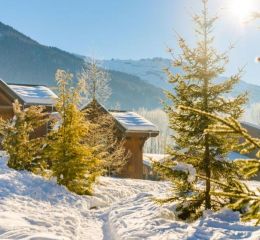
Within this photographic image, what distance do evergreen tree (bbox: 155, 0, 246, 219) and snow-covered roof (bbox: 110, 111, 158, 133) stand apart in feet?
65.7

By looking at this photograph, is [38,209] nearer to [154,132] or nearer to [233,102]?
[233,102]

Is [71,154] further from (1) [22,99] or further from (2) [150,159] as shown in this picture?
(1) [22,99]

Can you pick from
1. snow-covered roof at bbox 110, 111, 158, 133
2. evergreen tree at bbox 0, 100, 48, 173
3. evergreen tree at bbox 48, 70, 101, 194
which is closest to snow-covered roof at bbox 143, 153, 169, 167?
evergreen tree at bbox 48, 70, 101, 194

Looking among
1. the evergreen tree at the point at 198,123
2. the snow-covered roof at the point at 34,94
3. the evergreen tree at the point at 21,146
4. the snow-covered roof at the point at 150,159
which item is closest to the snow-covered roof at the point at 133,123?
the snow-covered roof at the point at 150,159

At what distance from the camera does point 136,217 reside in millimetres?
11570

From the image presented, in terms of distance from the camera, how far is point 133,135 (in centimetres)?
3291

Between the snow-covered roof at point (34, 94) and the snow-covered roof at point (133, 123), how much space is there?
6.00 meters

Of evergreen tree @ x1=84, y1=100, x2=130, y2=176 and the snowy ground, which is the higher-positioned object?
evergreen tree @ x1=84, y1=100, x2=130, y2=176

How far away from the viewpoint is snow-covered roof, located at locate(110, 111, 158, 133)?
105 ft

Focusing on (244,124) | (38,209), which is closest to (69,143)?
(38,209)

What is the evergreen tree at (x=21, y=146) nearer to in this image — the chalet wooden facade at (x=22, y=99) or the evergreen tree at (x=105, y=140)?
the evergreen tree at (x=105, y=140)

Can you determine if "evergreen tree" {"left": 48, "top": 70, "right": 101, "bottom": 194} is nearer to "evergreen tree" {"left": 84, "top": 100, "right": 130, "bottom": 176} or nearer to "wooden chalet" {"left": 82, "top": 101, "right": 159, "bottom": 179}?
"evergreen tree" {"left": 84, "top": 100, "right": 130, "bottom": 176}

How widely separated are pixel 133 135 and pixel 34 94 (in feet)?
28.8

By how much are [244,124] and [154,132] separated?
14.0 meters
